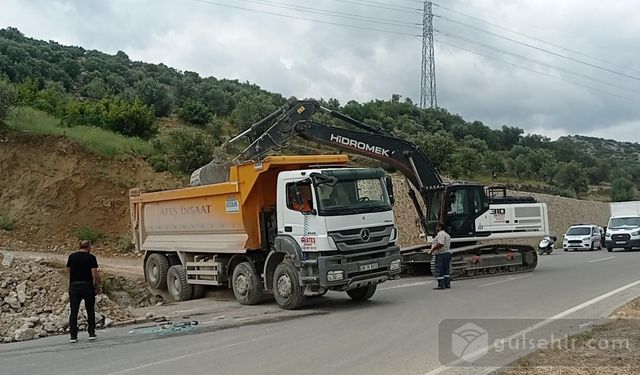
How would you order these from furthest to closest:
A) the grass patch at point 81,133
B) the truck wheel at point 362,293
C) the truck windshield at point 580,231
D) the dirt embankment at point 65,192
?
the truck windshield at point 580,231
the grass patch at point 81,133
the dirt embankment at point 65,192
the truck wheel at point 362,293

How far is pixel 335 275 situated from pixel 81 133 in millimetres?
24686

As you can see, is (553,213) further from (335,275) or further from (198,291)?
(335,275)

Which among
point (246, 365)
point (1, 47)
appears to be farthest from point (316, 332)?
point (1, 47)

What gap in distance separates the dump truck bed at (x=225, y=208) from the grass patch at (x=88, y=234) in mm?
10963

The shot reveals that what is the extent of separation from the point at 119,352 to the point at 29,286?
7079 millimetres

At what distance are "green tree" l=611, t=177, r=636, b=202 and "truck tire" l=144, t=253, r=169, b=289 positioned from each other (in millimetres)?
64671

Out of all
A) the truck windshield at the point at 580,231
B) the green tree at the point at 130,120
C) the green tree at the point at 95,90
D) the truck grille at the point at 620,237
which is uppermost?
the green tree at the point at 95,90

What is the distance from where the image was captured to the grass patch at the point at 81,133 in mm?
32875

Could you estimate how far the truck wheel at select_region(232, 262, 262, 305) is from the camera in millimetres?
14977

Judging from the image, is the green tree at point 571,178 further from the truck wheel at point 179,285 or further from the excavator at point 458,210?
the truck wheel at point 179,285

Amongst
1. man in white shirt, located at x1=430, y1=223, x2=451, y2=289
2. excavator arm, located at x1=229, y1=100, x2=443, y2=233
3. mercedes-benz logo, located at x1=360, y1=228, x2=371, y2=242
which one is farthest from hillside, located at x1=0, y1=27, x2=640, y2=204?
mercedes-benz logo, located at x1=360, y1=228, x2=371, y2=242

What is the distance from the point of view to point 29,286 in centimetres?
1595

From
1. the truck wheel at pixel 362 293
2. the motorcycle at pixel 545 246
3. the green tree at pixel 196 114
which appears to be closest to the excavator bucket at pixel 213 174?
the truck wheel at pixel 362 293

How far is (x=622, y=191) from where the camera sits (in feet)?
248
